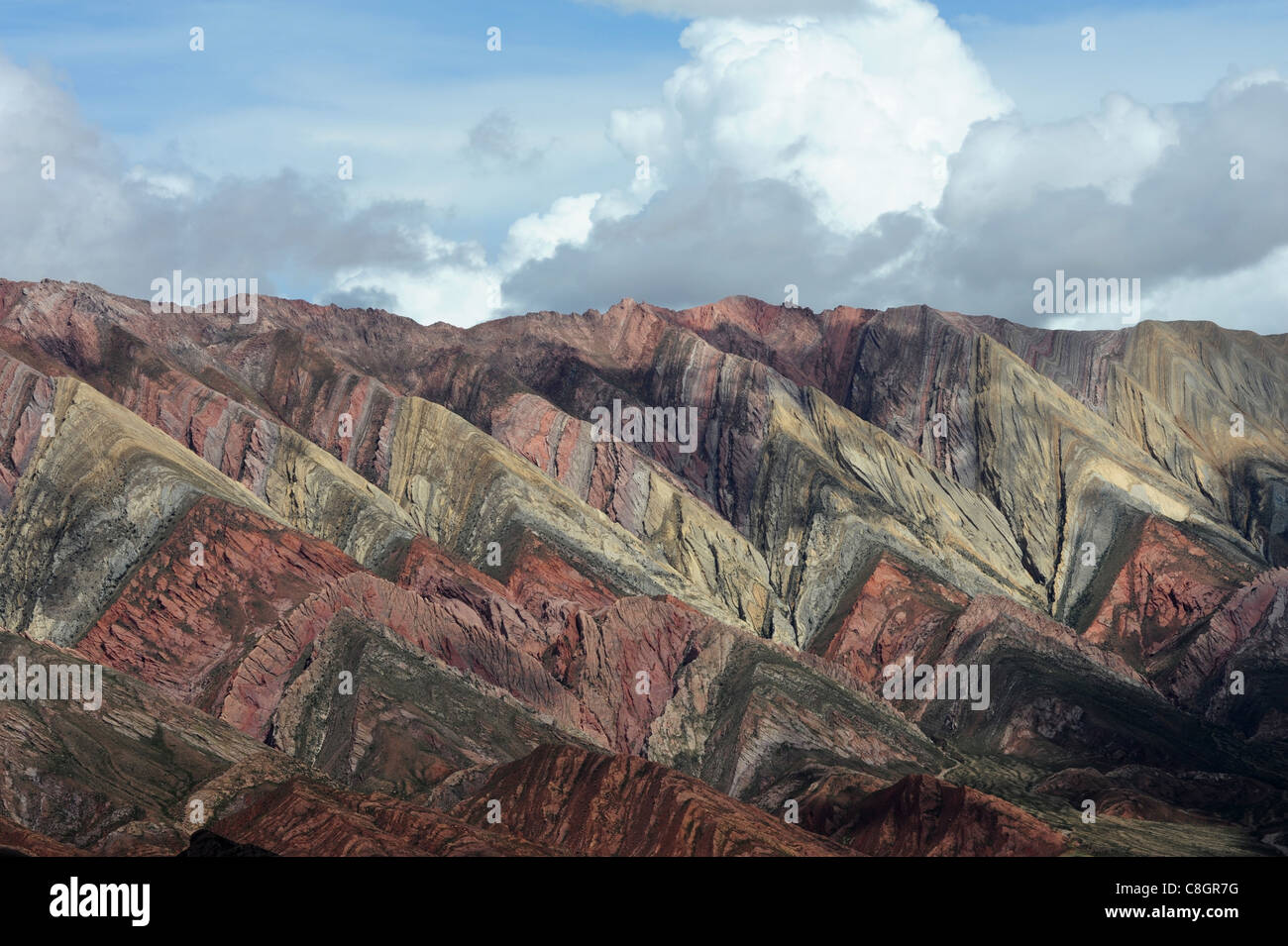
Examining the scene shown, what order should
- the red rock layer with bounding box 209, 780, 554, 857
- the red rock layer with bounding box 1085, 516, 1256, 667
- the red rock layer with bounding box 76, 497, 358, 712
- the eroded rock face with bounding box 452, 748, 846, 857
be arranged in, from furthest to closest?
the red rock layer with bounding box 1085, 516, 1256, 667 → the red rock layer with bounding box 76, 497, 358, 712 → the eroded rock face with bounding box 452, 748, 846, 857 → the red rock layer with bounding box 209, 780, 554, 857

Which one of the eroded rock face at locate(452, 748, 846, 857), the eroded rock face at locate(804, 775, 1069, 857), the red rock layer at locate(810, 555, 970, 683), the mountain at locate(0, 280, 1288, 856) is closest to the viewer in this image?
the eroded rock face at locate(452, 748, 846, 857)

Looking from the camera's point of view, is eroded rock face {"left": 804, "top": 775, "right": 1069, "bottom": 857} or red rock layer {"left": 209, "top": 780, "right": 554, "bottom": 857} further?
eroded rock face {"left": 804, "top": 775, "right": 1069, "bottom": 857}

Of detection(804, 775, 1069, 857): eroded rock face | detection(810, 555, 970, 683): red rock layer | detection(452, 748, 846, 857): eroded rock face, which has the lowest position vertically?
detection(804, 775, 1069, 857): eroded rock face

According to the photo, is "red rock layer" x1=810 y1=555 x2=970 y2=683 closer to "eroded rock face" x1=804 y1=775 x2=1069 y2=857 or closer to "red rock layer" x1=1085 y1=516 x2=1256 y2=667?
"red rock layer" x1=1085 y1=516 x2=1256 y2=667

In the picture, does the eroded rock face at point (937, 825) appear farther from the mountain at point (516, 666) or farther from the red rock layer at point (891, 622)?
the red rock layer at point (891, 622)

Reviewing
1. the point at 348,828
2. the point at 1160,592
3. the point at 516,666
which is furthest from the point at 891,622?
the point at 348,828

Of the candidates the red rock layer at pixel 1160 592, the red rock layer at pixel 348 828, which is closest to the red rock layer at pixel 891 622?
the red rock layer at pixel 1160 592

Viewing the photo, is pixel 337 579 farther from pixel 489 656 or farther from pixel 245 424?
pixel 245 424

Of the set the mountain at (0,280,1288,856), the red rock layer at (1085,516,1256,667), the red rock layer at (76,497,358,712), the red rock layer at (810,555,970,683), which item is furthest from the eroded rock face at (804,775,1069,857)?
the red rock layer at (1085,516,1256,667)

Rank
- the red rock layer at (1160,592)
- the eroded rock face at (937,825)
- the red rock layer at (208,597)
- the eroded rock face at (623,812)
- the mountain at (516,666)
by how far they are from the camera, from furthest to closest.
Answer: the red rock layer at (1160,592)
the red rock layer at (208,597)
the eroded rock face at (937,825)
the mountain at (516,666)
the eroded rock face at (623,812)

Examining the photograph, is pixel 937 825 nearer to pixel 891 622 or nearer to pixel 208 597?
pixel 208 597

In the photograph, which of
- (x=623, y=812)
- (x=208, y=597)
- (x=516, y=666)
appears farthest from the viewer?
(x=516, y=666)
